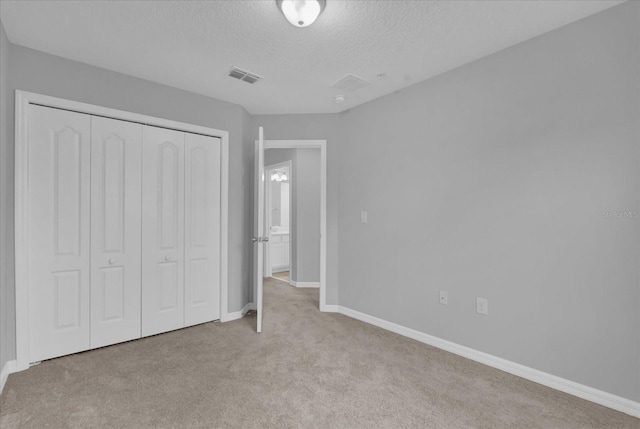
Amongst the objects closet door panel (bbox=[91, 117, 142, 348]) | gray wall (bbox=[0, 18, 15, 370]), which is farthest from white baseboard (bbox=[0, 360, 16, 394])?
closet door panel (bbox=[91, 117, 142, 348])

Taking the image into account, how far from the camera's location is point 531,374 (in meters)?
2.17

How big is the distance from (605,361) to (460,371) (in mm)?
872

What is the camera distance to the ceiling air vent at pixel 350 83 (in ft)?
9.23

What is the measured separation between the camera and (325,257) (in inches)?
147

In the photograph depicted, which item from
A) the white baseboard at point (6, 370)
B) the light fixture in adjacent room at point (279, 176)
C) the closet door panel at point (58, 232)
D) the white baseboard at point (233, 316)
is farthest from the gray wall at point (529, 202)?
the light fixture in adjacent room at point (279, 176)

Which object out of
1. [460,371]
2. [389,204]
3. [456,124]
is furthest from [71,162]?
[460,371]

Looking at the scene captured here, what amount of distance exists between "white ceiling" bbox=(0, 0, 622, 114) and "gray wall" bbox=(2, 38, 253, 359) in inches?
4.6

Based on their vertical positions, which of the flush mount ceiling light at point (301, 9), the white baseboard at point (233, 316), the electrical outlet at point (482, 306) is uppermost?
the flush mount ceiling light at point (301, 9)

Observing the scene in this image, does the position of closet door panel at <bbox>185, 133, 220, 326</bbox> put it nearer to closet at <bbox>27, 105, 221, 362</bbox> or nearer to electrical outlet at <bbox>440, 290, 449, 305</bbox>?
closet at <bbox>27, 105, 221, 362</bbox>

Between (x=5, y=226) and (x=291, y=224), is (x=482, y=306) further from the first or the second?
(x=5, y=226)

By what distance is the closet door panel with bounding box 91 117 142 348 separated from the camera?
2.61 m

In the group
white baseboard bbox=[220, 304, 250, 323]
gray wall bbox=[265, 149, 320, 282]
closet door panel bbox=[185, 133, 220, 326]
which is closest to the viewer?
closet door panel bbox=[185, 133, 220, 326]

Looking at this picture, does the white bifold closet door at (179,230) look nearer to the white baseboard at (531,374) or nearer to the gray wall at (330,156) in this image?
the gray wall at (330,156)

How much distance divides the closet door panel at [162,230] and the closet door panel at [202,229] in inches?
2.8
